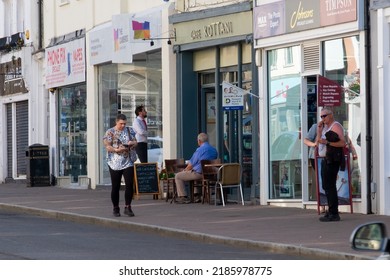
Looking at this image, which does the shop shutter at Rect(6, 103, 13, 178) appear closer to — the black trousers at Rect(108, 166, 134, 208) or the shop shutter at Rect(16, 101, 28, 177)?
the shop shutter at Rect(16, 101, 28, 177)

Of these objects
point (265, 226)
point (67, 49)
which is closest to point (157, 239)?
point (265, 226)

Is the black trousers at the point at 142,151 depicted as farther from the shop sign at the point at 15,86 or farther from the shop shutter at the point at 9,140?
the shop shutter at the point at 9,140

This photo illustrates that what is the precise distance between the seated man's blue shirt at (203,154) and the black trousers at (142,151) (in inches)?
105

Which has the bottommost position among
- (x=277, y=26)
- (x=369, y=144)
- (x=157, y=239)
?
(x=157, y=239)

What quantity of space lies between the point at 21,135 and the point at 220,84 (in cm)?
1383

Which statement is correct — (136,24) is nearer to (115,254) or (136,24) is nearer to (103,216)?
(103,216)

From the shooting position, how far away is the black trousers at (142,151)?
26.3m

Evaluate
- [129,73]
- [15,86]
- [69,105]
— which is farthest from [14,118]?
[129,73]

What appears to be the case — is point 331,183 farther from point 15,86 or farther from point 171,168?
point 15,86

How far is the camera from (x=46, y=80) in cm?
3488

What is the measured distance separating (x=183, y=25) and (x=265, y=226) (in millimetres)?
8698

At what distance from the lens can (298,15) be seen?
73.1ft

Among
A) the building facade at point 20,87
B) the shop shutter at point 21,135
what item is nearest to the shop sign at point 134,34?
the building facade at point 20,87

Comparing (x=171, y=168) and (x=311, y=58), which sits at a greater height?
(x=311, y=58)
